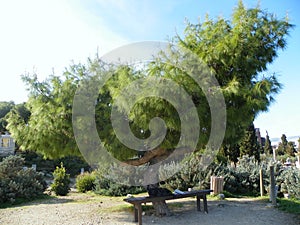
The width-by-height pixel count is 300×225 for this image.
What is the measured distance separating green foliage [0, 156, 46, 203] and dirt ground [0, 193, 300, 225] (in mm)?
1521

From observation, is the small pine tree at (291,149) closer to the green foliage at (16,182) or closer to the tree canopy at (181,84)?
the green foliage at (16,182)

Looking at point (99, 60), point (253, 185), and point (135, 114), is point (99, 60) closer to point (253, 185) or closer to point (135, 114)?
point (135, 114)

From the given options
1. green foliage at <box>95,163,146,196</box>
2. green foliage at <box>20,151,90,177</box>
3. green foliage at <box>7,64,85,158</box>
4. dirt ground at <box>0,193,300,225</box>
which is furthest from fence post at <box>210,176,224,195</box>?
green foliage at <box>20,151,90,177</box>

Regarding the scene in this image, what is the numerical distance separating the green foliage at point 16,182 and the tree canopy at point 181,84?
3673 millimetres

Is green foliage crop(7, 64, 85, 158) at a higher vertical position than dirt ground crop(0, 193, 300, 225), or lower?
higher

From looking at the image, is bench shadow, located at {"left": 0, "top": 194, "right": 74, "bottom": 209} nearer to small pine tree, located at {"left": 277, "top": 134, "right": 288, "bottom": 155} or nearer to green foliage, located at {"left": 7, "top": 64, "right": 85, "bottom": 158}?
green foliage, located at {"left": 7, "top": 64, "right": 85, "bottom": 158}

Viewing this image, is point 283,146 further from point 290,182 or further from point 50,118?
point 50,118

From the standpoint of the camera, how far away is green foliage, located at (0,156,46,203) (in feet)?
27.1

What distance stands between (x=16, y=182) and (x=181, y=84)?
696 cm

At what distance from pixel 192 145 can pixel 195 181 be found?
4.65 metres

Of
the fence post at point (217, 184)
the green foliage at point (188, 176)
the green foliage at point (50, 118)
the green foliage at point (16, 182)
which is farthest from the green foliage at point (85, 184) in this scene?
the green foliage at point (50, 118)

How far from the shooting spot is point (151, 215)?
19.1 feet

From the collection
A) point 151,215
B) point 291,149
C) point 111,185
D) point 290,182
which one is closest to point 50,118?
point 151,215

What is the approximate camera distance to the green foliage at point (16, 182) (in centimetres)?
827
